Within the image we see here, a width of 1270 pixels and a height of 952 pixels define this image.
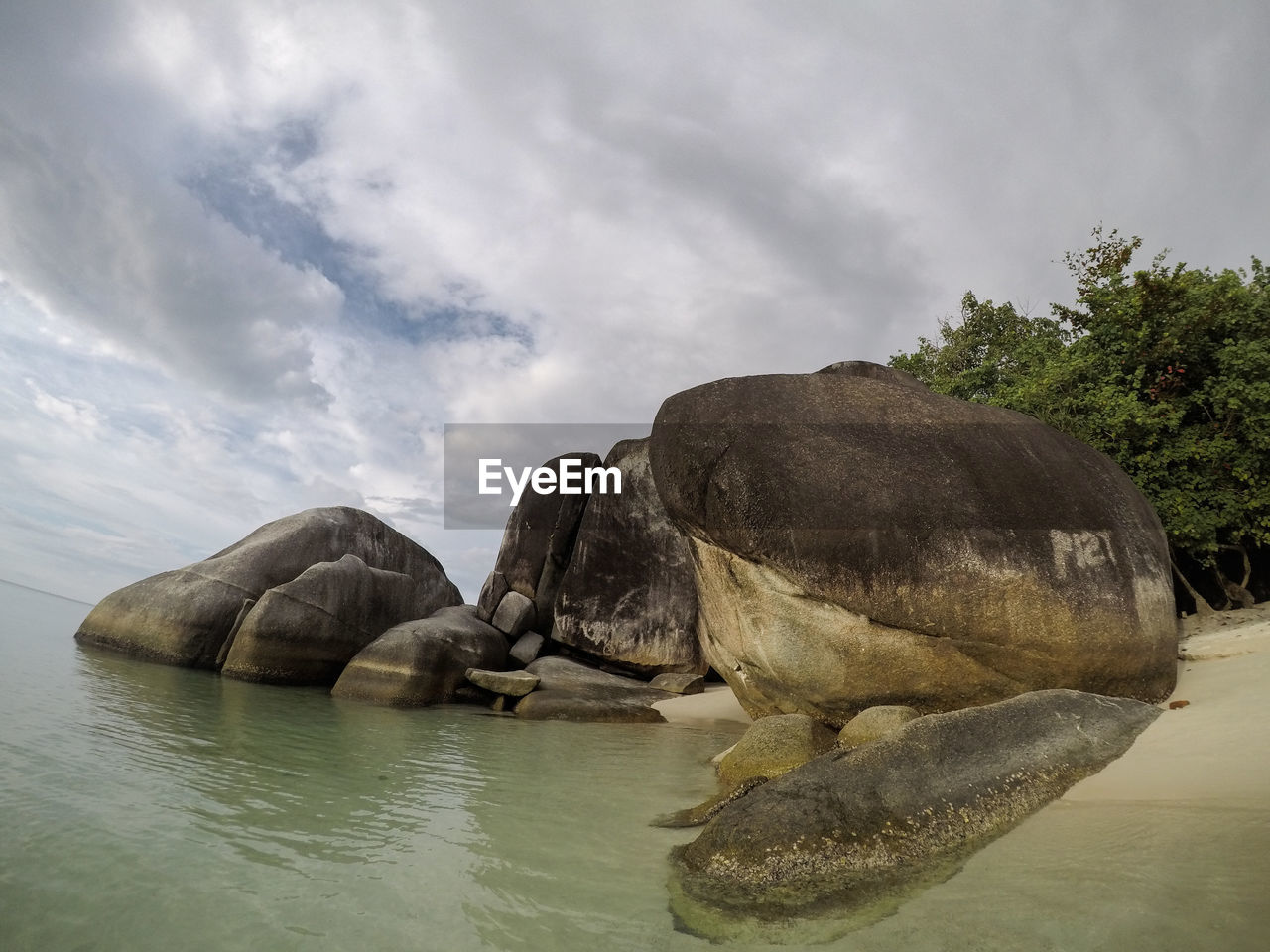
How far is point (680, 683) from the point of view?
13.5m

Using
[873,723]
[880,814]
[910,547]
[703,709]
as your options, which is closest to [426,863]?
[880,814]

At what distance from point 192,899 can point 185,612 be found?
12192 mm

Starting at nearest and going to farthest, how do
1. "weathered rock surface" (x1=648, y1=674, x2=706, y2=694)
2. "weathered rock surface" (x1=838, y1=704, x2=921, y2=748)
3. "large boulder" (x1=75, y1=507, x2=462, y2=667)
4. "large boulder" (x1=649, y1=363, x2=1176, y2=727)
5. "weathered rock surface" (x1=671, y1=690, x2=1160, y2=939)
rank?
"weathered rock surface" (x1=671, y1=690, x2=1160, y2=939)
"weathered rock surface" (x1=838, y1=704, x2=921, y2=748)
"large boulder" (x1=649, y1=363, x2=1176, y2=727)
"large boulder" (x1=75, y1=507, x2=462, y2=667)
"weathered rock surface" (x1=648, y1=674, x2=706, y2=694)

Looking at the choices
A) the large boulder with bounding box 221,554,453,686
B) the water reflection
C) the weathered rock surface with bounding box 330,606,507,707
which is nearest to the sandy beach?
the water reflection

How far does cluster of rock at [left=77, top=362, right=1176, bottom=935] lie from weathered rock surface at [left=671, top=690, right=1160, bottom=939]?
0.01m

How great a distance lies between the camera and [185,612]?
13.2 metres

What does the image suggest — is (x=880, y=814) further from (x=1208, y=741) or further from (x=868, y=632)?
(x=868, y=632)

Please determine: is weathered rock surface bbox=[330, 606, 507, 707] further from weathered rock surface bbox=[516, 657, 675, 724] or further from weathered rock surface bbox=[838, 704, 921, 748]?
weathered rock surface bbox=[838, 704, 921, 748]

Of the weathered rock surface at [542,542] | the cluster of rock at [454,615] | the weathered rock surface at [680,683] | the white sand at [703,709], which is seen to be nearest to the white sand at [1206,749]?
the white sand at [703,709]

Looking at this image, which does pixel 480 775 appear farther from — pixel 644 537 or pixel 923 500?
pixel 644 537

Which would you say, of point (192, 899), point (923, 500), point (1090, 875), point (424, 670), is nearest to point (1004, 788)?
point (1090, 875)

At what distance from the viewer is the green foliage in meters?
10.4

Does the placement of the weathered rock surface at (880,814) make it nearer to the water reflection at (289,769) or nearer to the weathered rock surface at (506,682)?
the water reflection at (289,769)

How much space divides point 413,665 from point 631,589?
191 inches
